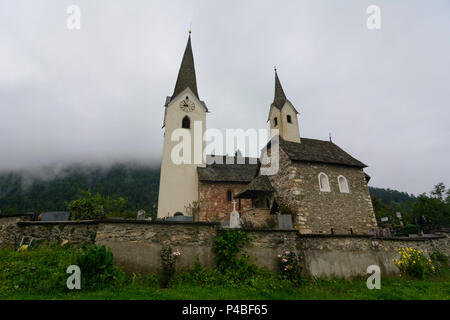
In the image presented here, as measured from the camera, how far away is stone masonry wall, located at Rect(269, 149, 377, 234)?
579 inches

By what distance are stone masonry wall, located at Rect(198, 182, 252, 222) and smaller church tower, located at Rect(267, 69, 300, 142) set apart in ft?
22.6

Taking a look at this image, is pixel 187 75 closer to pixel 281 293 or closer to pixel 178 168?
pixel 178 168

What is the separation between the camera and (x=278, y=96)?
23547 mm

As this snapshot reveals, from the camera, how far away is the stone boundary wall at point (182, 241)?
8.11 m

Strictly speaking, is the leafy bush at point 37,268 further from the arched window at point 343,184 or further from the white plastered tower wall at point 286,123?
the white plastered tower wall at point 286,123

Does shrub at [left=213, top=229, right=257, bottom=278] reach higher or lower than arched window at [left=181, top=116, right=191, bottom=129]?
lower

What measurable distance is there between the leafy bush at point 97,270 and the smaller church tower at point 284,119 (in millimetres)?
17147

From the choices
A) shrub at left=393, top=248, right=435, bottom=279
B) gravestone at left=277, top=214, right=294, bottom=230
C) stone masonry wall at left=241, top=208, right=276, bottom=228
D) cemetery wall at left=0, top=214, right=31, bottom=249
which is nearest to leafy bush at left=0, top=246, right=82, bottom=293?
cemetery wall at left=0, top=214, right=31, bottom=249

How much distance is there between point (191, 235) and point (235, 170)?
16.9 metres

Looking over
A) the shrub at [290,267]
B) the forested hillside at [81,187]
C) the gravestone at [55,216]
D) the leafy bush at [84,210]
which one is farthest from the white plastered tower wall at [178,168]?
the forested hillside at [81,187]

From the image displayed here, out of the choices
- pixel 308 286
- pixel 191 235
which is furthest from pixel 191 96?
pixel 308 286

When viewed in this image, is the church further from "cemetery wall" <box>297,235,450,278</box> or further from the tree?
the tree

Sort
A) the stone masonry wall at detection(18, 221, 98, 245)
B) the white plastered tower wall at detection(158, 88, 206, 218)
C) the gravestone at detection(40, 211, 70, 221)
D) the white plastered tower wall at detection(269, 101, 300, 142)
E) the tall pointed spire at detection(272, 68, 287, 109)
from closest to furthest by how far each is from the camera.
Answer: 1. the stone masonry wall at detection(18, 221, 98, 245)
2. the gravestone at detection(40, 211, 70, 221)
3. the white plastered tower wall at detection(269, 101, 300, 142)
4. the white plastered tower wall at detection(158, 88, 206, 218)
5. the tall pointed spire at detection(272, 68, 287, 109)
